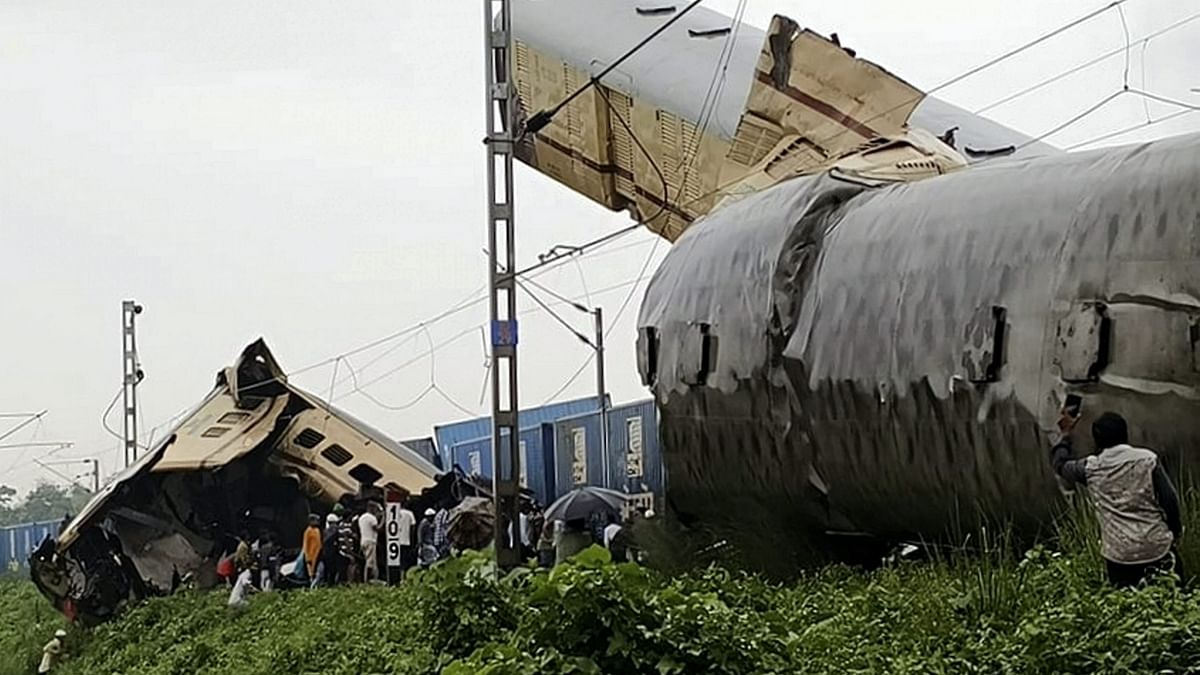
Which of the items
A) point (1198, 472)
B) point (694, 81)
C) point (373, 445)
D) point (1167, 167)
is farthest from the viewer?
point (373, 445)

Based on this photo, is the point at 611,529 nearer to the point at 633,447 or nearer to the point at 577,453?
the point at 633,447

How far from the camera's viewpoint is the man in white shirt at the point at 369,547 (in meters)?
21.7

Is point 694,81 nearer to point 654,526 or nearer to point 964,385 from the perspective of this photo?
point 654,526

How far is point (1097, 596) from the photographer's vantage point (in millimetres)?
6613

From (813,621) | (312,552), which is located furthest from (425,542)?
(813,621)

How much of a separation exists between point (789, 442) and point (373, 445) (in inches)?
568

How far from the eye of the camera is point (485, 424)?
29547 mm

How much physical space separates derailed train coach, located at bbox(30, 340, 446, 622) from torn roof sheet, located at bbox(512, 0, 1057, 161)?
20.6 ft

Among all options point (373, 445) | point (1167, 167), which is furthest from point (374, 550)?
point (1167, 167)

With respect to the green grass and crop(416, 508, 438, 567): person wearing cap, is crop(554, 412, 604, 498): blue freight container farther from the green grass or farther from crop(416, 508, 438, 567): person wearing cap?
the green grass

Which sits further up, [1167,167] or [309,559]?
[1167,167]

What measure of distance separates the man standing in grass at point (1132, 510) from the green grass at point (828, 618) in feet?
0.64

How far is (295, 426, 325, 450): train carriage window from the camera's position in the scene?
24.3 meters

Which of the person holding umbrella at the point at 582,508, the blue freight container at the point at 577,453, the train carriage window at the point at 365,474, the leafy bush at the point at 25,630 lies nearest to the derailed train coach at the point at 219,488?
the train carriage window at the point at 365,474
